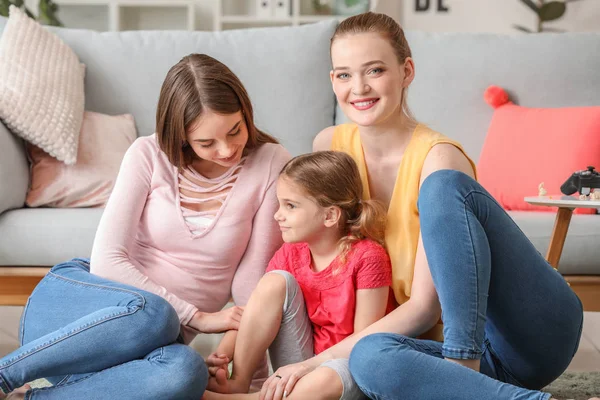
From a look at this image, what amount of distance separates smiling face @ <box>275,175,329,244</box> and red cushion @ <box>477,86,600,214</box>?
3.23 feet

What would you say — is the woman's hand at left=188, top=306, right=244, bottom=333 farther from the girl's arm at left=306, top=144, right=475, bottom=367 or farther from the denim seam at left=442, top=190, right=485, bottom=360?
the denim seam at left=442, top=190, right=485, bottom=360

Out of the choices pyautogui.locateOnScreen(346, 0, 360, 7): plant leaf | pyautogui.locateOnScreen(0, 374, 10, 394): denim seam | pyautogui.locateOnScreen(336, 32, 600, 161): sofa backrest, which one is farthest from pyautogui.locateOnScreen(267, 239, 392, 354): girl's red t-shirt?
pyautogui.locateOnScreen(346, 0, 360, 7): plant leaf

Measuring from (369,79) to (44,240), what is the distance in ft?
3.48

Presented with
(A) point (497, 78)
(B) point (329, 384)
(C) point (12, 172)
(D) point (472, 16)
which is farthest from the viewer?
(D) point (472, 16)

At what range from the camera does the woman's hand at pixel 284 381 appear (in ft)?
4.17

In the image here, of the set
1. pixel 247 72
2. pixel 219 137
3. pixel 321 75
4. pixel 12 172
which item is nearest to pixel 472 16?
pixel 321 75

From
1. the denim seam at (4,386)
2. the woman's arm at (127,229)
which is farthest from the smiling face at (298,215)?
the denim seam at (4,386)

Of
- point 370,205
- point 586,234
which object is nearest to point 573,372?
point 586,234

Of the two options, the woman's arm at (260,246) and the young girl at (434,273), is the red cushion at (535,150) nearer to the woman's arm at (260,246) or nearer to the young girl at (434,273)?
the young girl at (434,273)

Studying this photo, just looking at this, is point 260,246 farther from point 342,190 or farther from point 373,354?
point 373,354

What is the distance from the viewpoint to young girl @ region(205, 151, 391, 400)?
4.49 feet

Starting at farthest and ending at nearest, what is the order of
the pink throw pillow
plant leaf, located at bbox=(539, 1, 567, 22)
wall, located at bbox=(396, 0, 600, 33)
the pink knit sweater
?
wall, located at bbox=(396, 0, 600, 33), plant leaf, located at bbox=(539, 1, 567, 22), the pink throw pillow, the pink knit sweater

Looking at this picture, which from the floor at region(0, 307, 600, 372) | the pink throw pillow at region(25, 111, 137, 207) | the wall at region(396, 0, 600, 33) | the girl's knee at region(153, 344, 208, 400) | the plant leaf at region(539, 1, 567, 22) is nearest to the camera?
the girl's knee at region(153, 344, 208, 400)

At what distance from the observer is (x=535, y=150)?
2230 mm
